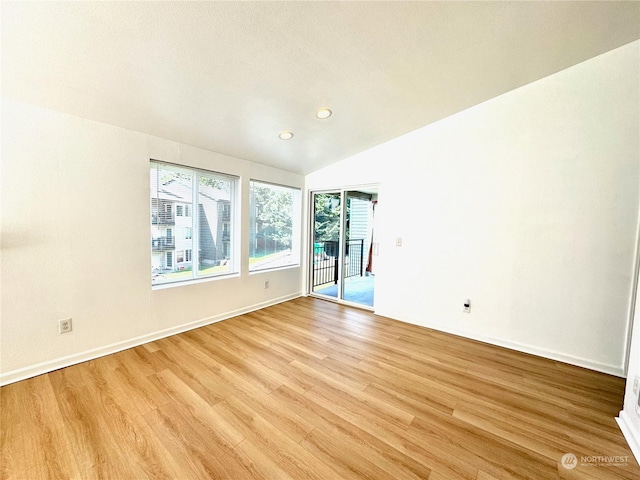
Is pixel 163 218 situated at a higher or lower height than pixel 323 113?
lower

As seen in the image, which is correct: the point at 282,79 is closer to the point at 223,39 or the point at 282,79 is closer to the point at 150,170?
the point at 223,39

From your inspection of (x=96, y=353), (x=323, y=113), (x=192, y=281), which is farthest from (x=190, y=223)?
(x=323, y=113)

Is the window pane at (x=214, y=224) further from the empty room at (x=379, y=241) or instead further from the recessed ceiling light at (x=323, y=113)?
the recessed ceiling light at (x=323, y=113)

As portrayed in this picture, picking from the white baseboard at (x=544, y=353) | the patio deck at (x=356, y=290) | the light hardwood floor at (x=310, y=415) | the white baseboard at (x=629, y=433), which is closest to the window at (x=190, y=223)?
the light hardwood floor at (x=310, y=415)

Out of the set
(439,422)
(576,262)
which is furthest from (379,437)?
(576,262)

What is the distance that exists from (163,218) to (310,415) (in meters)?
2.49

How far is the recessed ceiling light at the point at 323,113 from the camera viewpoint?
2.40 m

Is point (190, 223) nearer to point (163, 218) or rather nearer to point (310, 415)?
point (163, 218)

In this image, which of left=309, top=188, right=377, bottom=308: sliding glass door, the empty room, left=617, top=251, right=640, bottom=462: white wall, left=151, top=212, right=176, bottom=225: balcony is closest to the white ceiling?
the empty room

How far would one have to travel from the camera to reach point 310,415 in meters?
1.64

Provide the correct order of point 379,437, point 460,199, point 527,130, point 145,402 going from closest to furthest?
point 379,437 → point 145,402 → point 527,130 → point 460,199

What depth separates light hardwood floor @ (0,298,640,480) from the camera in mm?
1290

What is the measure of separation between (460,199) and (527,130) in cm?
89

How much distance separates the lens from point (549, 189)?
244cm
